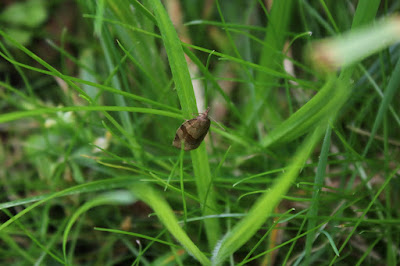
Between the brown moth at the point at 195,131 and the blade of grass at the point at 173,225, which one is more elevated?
the brown moth at the point at 195,131

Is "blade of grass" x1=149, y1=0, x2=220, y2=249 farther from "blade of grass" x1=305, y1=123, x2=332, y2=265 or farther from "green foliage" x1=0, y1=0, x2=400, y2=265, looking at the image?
"blade of grass" x1=305, y1=123, x2=332, y2=265

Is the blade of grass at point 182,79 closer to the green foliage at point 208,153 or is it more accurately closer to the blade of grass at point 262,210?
the green foliage at point 208,153

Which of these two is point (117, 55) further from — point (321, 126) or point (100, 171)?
point (321, 126)

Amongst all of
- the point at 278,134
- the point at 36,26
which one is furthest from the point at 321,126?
the point at 36,26

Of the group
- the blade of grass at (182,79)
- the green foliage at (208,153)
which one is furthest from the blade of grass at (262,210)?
the blade of grass at (182,79)

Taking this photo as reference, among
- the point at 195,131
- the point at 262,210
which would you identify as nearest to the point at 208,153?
the point at 195,131

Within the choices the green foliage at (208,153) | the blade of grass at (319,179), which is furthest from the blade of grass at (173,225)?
the blade of grass at (319,179)

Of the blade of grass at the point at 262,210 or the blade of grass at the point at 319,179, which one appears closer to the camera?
the blade of grass at the point at 262,210

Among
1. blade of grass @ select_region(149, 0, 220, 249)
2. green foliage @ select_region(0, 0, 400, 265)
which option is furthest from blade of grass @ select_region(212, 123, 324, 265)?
blade of grass @ select_region(149, 0, 220, 249)

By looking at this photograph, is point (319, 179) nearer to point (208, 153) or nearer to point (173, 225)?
point (173, 225)
